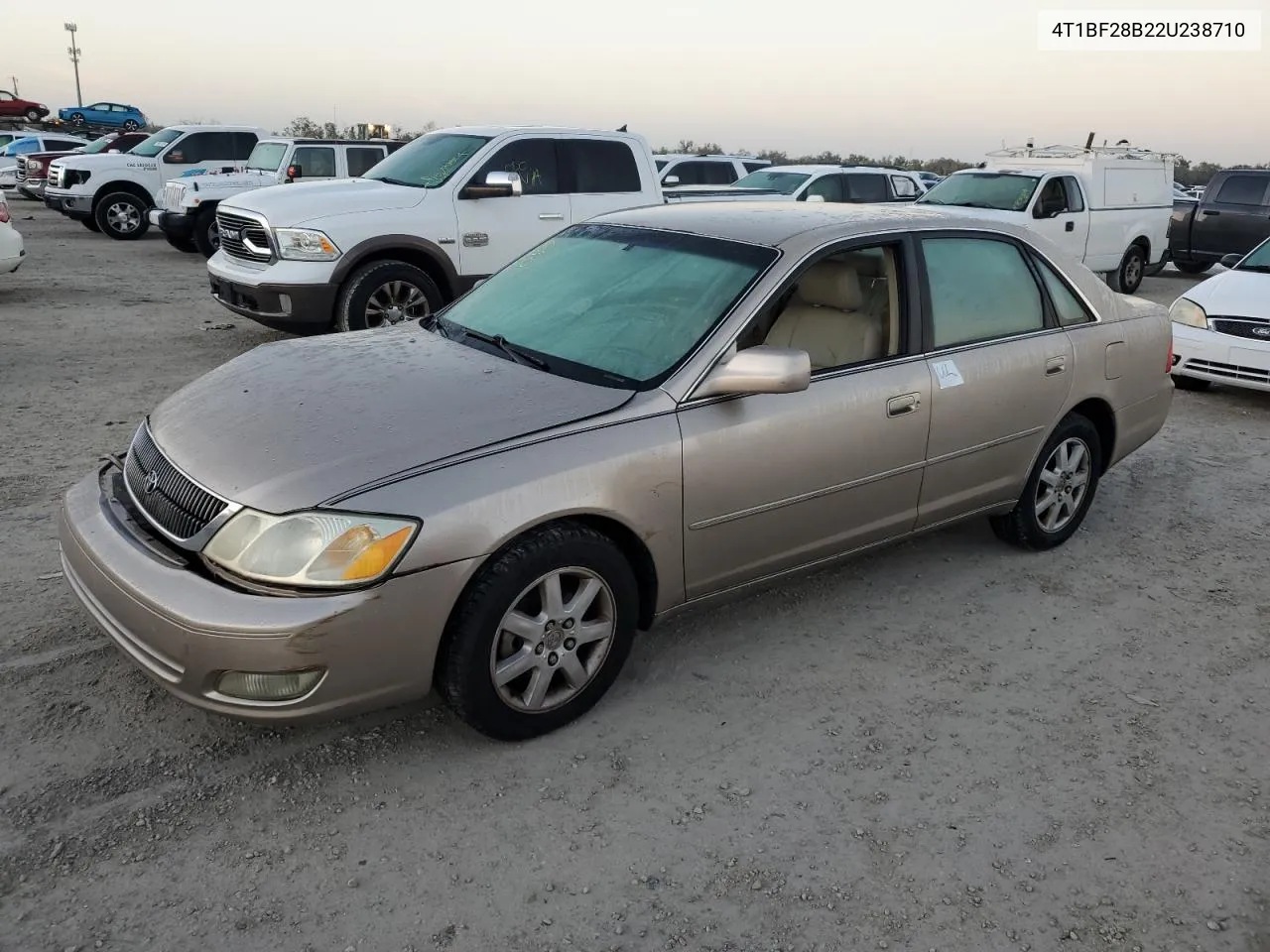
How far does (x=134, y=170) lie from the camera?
17062 millimetres

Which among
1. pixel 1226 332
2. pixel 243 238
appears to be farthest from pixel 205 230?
pixel 1226 332

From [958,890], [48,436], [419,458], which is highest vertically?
[419,458]

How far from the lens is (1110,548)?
16.4 ft

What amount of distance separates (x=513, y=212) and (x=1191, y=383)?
230 inches

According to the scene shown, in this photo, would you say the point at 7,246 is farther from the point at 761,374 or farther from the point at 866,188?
the point at 866,188

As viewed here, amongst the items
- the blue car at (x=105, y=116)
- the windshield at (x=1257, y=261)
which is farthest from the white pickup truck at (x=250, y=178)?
the blue car at (x=105, y=116)

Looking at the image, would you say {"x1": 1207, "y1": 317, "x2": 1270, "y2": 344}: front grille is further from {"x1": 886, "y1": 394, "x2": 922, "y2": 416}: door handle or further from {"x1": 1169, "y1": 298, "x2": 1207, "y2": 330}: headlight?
{"x1": 886, "y1": 394, "x2": 922, "y2": 416}: door handle

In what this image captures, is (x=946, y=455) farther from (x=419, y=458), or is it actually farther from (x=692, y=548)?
(x=419, y=458)

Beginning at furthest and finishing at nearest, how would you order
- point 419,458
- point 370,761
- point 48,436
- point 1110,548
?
point 48,436, point 1110,548, point 370,761, point 419,458

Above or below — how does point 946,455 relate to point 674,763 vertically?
above

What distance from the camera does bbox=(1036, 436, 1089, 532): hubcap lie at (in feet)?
15.5

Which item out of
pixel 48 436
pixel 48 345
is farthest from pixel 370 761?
pixel 48 345

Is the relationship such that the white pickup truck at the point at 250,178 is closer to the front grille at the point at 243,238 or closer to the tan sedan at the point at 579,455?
the front grille at the point at 243,238

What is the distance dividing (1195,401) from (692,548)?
20.9ft
